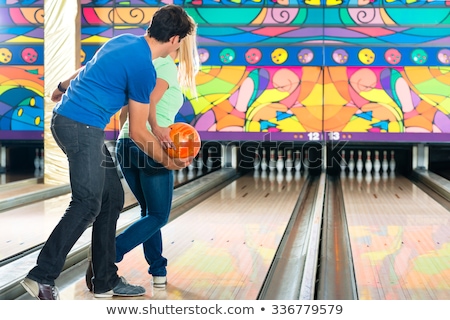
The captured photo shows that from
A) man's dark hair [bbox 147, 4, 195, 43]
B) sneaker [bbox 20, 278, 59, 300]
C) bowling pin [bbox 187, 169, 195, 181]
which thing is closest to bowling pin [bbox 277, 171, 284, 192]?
bowling pin [bbox 187, 169, 195, 181]

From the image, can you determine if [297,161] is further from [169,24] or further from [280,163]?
[169,24]

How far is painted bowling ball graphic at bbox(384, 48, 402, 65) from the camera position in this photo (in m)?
6.08

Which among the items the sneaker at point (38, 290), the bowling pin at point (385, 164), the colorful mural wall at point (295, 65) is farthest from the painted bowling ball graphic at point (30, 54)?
the sneaker at point (38, 290)

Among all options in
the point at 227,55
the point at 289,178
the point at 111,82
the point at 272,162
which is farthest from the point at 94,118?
the point at 272,162

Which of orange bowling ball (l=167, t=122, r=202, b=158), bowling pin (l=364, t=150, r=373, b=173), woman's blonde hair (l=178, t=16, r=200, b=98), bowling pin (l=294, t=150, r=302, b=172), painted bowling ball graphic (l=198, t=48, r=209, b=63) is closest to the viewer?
orange bowling ball (l=167, t=122, r=202, b=158)

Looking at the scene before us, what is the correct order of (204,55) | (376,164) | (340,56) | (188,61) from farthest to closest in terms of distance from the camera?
1. (376,164)
2. (204,55)
3. (340,56)
4. (188,61)

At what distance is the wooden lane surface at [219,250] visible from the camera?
252 centimetres

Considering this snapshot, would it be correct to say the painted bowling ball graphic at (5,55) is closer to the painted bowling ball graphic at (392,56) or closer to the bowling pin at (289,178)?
the bowling pin at (289,178)

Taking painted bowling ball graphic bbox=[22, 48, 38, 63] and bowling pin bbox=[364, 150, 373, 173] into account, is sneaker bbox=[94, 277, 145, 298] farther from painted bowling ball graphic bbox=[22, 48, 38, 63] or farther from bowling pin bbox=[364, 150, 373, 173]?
bowling pin bbox=[364, 150, 373, 173]

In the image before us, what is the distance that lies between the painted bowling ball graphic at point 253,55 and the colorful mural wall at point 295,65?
0.01 meters

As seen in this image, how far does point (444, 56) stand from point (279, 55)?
1.40 m

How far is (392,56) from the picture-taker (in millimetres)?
6090

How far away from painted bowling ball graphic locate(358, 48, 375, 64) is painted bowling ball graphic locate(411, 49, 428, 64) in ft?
1.11

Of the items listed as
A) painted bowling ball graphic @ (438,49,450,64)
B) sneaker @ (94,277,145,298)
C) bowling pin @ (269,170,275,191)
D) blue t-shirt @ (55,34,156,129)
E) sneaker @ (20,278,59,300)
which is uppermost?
painted bowling ball graphic @ (438,49,450,64)
